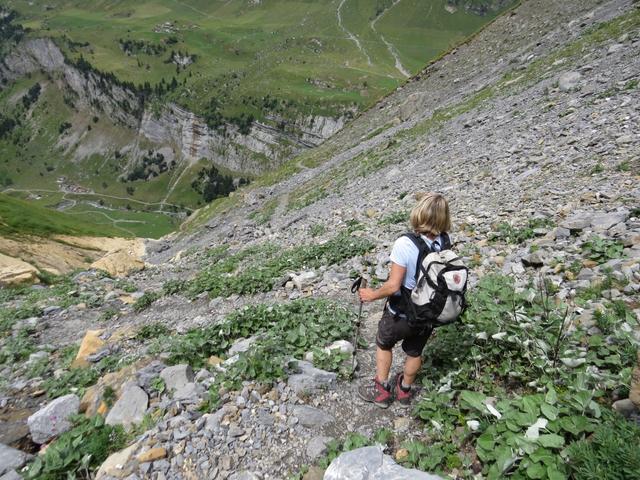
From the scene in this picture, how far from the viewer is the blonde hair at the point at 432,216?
5.71m

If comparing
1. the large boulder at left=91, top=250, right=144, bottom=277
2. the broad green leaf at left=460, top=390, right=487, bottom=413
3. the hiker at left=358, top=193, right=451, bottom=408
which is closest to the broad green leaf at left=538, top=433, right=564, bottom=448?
the broad green leaf at left=460, top=390, right=487, bottom=413

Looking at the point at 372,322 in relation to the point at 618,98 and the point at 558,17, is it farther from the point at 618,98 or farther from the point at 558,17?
the point at 558,17

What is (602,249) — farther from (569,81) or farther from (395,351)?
(569,81)

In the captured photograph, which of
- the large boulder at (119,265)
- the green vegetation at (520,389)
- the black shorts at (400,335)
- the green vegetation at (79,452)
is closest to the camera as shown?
the green vegetation at (520,389)

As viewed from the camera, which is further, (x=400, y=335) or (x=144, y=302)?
(x=144, y=302)

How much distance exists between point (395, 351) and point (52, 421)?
6522 mm

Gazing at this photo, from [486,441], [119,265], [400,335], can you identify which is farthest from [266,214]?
[486,441]

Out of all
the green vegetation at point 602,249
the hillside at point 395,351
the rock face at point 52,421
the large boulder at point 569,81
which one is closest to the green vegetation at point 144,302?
the hillside at point 395,351

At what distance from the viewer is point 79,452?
620 centimetres

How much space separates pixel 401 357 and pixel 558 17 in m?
47.3

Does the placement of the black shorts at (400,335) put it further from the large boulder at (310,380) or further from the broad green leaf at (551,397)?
the broad green leaf at (551,397)

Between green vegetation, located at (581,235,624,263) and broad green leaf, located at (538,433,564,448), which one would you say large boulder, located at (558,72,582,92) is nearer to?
green vegetation, located at (581,235,624,263)

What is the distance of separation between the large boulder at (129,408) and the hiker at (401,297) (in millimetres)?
3794

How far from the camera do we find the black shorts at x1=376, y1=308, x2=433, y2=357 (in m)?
6.10
